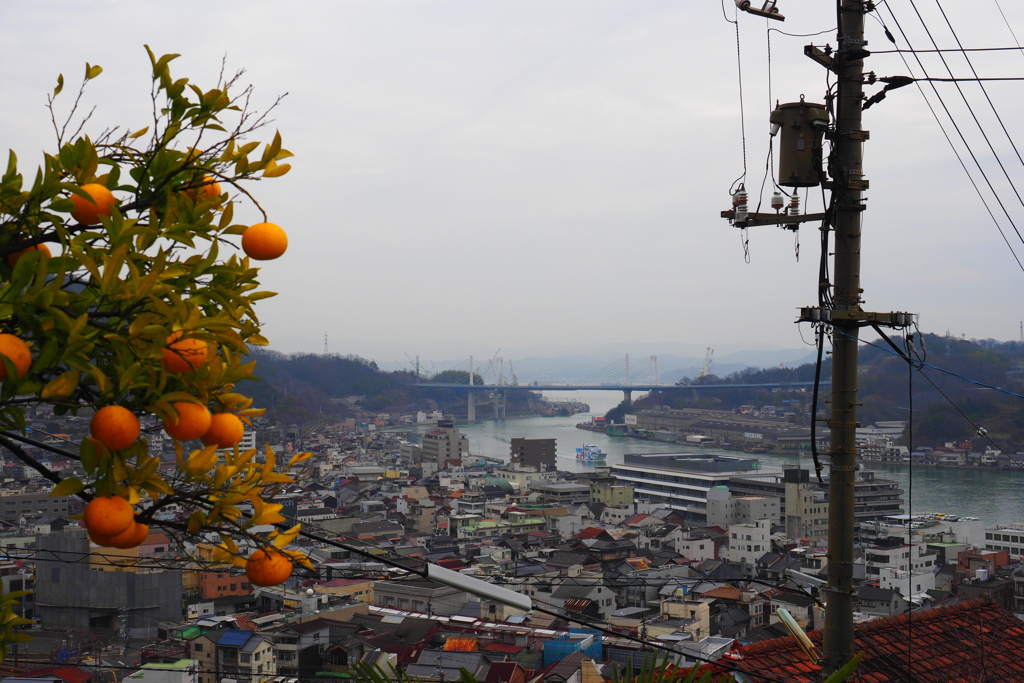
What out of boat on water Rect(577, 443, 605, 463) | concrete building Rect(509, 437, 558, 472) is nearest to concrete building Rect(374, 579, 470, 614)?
concrete building Rect(509, 437, 558, 472)

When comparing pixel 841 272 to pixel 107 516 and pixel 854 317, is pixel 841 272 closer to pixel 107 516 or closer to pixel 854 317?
pixel 854 317

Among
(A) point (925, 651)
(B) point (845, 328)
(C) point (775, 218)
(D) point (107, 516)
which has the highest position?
(C) point (775, 218)

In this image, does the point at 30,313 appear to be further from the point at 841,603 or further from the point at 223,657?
the point at 223,657

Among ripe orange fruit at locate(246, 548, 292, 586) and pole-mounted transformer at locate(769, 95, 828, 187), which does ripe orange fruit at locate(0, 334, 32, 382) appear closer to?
ripe orange fruit at locate(246, 548, 292, 586)

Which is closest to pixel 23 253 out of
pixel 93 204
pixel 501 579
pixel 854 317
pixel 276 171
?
pixel 93 204

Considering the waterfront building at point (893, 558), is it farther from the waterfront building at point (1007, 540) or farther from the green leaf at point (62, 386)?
the green leaf at point (62, 386)

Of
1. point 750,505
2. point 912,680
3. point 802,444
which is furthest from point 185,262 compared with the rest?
point 802,444
